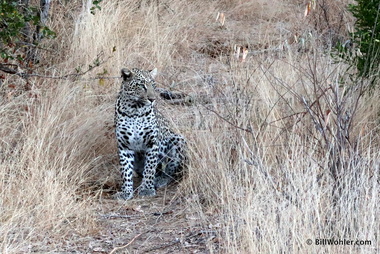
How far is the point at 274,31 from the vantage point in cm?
1121

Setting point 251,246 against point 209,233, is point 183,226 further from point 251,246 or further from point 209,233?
point 251,246

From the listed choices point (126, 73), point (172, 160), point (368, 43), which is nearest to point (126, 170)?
point (172, 160)

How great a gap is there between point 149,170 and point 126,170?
8.8 inches

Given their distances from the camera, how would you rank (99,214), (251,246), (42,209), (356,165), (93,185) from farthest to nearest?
(93,185) < (99,214) < (42,209) < (356,165) < (251,246)

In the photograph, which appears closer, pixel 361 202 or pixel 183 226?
pixel 361 202

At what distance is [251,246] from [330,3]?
7164mm

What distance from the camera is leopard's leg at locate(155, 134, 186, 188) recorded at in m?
7.61

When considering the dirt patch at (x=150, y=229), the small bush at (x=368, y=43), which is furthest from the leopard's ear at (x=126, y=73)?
the small bush at (x=368, y=43)

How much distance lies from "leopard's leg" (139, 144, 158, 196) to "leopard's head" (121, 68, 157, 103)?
50 centimetres

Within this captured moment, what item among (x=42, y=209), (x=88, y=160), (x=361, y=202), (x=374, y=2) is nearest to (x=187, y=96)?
(x=88, y=160)

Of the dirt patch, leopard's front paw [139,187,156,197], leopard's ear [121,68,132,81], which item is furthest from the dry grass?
leopard's ear [121,68,132,81]

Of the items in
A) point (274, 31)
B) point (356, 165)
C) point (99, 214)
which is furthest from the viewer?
point (274, 31)

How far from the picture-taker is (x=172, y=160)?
776 centimetres

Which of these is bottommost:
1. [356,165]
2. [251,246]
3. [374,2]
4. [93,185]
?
[93,185]
